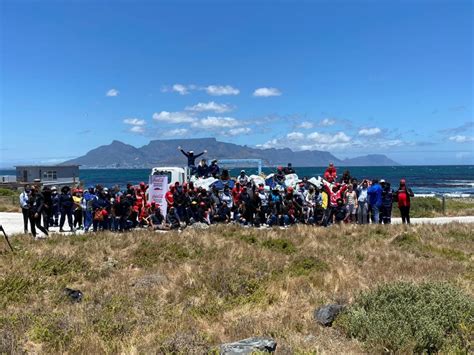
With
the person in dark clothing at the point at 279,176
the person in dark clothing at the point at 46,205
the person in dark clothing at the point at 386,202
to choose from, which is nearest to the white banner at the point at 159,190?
the person in dark clothing at the point at 46,205

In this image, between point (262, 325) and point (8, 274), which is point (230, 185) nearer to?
point (8, 274)

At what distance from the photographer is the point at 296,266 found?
11.9 meters

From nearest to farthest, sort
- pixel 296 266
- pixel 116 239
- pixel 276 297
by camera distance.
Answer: pixel 276 297 → pixel 296 266 → pixel 116 239

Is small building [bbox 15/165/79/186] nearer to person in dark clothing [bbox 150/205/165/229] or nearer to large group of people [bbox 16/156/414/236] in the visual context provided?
large group of people [bbox 16/156/414/236]

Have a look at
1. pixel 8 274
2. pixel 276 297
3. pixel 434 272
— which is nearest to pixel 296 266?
pixel 276 297

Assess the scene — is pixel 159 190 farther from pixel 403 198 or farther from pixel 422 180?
pixel 422 180

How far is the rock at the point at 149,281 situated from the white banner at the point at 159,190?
6.57 metres

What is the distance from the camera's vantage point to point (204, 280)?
1058cm

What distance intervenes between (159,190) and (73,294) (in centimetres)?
800

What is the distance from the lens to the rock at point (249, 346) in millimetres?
6236

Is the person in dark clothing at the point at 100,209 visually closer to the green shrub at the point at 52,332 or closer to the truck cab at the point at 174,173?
the truck cab at the point at 174,173

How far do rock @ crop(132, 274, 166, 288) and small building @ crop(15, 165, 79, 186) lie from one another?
160 feet

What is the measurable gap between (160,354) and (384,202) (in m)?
13.0

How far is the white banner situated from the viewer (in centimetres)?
1758
